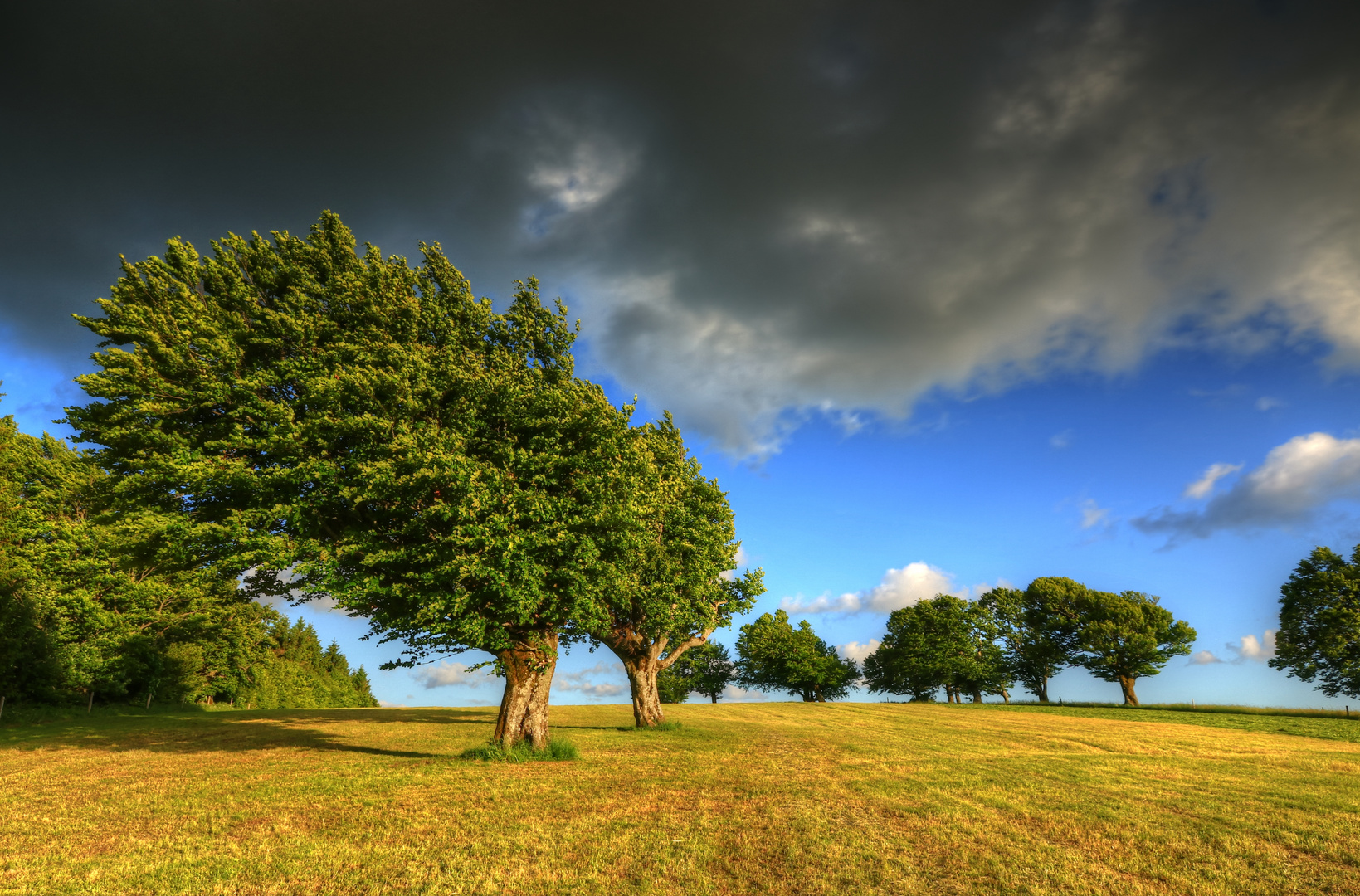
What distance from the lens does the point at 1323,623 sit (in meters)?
53.5

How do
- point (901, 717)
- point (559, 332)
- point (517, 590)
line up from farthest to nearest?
point (901, 717), point (559, 332), point (517, 590)

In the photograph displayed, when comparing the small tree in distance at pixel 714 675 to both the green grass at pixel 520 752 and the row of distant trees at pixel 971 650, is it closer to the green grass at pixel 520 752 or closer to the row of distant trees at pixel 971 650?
the row of distant trees at pixel 971 650

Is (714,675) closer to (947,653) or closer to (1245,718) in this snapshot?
(947,653)

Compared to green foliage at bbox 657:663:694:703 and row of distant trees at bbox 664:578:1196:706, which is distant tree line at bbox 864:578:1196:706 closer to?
row of distant trees at bbox 664:578:1196:706

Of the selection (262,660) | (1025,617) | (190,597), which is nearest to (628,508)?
(190,597)

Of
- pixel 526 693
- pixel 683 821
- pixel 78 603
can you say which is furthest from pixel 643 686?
pixel 78 603

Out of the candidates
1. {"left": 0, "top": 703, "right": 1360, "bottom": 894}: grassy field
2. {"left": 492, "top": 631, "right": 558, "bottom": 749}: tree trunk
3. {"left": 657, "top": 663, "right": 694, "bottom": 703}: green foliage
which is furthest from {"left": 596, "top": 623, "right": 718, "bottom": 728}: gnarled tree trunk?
{"left": 657, "top": 663, "right": 694, "bottom": 703}: green foliage

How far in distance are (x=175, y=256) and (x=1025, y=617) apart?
9907 cm

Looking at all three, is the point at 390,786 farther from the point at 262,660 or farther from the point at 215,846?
the point at 262,660

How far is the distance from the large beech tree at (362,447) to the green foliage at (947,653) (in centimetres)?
7697

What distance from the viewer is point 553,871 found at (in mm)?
8617

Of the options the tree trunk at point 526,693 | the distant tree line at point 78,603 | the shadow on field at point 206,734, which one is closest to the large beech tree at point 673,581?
the tree trunk at point 526,693

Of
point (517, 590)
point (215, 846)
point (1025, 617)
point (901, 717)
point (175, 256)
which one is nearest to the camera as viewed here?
point (215, 846)

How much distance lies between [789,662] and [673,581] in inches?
2623
